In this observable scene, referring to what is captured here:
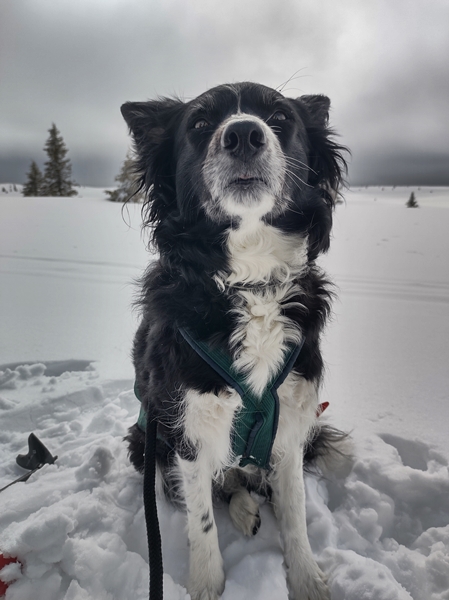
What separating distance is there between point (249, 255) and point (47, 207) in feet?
46.7

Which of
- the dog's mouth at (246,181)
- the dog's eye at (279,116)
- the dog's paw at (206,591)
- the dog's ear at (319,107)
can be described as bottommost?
the dog's paw at (206,591)

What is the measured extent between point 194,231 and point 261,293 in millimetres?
426

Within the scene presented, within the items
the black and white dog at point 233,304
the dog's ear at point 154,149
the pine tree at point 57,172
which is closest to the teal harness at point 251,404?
the black and white dog at point 233,304

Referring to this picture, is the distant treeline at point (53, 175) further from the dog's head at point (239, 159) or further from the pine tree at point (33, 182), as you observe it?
the dog's head at point (239, 159)

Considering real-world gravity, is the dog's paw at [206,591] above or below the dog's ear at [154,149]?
below

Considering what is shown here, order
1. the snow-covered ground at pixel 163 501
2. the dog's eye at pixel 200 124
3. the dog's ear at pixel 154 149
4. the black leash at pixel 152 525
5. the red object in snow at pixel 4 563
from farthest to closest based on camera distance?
the dog's ear at pixel 154 149 → the dog's eye at pixel 200 124 → the snow-covered ground at pixel 163 501 → the red object in snow at pixel 4 563 → the black leash at pixel 152 525

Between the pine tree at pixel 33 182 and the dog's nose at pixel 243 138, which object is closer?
the dog's nose at pixel 243 138

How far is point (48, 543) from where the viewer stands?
5.11 feet

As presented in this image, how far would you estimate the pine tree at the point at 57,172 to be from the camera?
2353cm

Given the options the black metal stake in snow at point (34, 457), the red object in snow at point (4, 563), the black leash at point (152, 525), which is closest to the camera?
the black leash at point (152, 525)

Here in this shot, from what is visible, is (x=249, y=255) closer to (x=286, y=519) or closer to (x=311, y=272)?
(x=311, y=272)

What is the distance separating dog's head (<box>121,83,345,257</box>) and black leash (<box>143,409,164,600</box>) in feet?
3.34

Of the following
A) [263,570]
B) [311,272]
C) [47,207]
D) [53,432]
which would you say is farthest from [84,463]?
[47,207]

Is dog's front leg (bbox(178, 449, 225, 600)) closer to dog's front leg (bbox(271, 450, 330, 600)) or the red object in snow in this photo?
dog's front leg (bbox(271, 450, 330, 600))
